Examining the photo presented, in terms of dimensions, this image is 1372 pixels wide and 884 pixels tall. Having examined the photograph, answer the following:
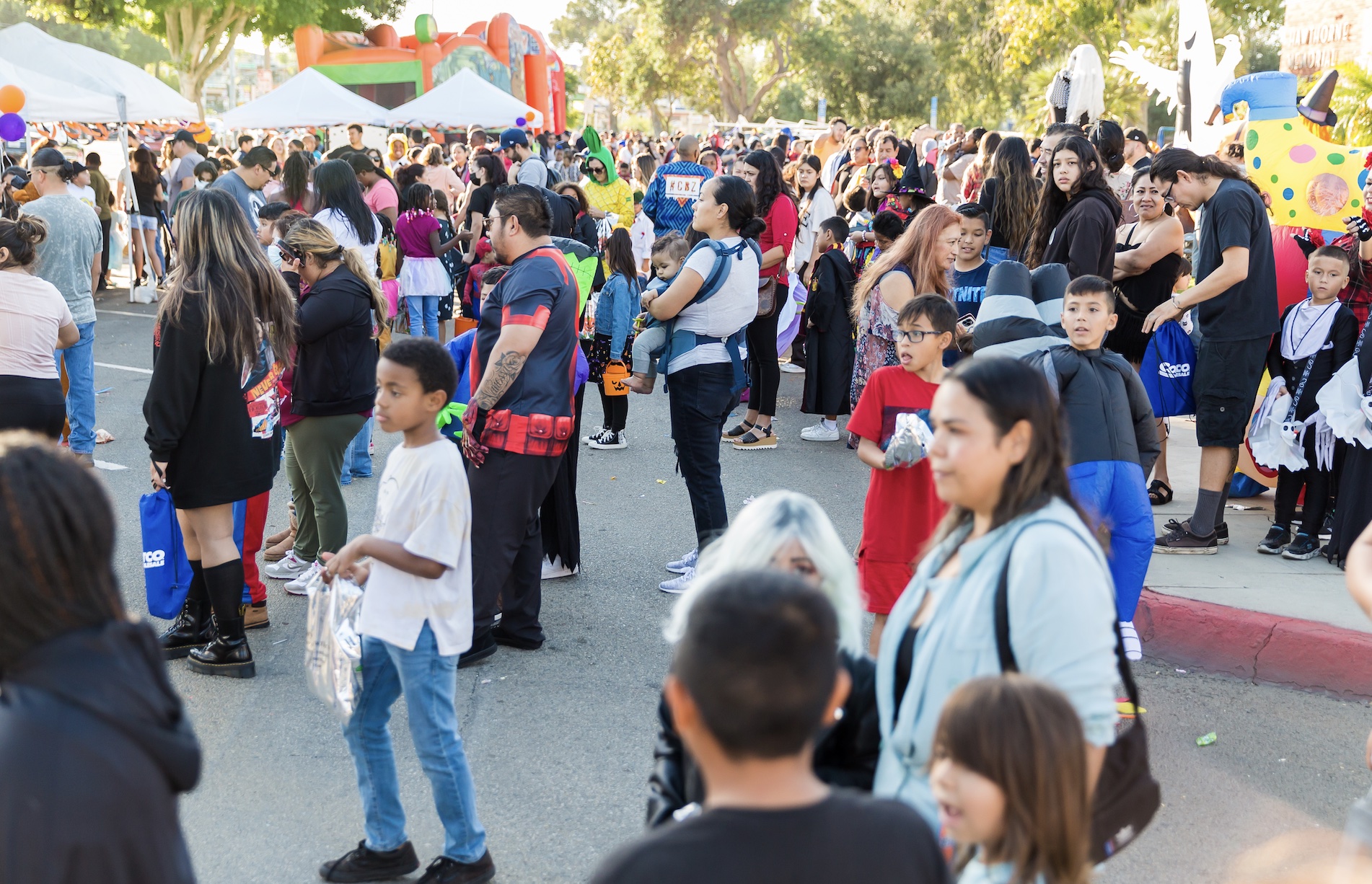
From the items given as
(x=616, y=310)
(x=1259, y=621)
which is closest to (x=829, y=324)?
(x=616, y=310)

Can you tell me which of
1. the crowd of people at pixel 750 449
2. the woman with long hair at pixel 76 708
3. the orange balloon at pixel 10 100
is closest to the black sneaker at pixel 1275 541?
the crowd of people at pixel 750 449

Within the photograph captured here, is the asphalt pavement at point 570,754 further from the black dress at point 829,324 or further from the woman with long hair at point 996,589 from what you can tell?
the black dress at point 829,324

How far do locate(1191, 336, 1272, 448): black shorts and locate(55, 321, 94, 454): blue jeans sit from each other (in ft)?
21.4

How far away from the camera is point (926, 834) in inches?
61.3

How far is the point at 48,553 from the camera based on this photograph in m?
1.72

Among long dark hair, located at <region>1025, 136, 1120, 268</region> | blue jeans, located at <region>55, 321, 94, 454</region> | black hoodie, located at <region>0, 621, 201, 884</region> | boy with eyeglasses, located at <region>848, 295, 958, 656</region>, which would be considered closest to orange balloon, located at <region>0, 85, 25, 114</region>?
blue jeans, located at <region>55, 321, 94, 454</region>

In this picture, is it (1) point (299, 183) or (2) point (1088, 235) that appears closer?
(2) point (1088, 235)

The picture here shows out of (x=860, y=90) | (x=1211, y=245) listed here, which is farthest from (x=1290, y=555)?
(x=860, y=90)

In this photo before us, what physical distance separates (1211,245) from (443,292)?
20.0 feet

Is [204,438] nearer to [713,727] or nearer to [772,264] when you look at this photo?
[713,727]

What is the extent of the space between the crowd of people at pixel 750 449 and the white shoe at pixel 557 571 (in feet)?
0.09

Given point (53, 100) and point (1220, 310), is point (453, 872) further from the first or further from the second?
point (53, 100)

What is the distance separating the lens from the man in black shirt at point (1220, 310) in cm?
585

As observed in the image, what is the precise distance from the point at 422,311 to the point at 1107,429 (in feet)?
22.6
